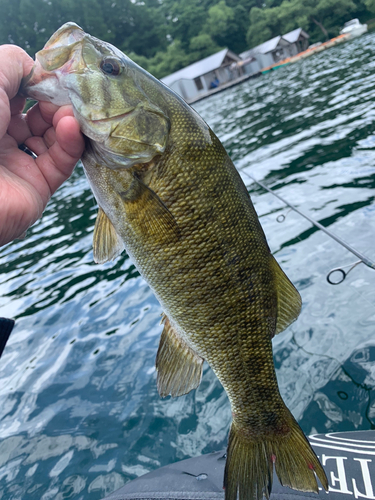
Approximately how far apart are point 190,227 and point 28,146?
1.18 meters

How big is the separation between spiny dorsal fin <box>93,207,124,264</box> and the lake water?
2.40 meters

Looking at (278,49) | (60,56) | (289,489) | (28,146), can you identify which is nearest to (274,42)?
(278,49)

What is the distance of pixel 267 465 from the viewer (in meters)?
2.08

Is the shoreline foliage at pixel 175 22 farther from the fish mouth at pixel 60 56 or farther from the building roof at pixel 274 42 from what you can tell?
the fish mouth at pixel 60 56

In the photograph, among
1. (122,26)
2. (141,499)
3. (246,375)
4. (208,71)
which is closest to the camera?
(246,375)

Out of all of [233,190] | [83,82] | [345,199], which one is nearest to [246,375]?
[233,190]

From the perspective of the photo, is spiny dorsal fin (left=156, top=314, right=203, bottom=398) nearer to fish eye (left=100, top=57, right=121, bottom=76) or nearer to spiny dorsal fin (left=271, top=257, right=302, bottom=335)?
spiny dorsal fin (left=271, top=257, right=302, bottom=335)

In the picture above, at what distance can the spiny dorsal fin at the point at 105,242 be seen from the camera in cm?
219

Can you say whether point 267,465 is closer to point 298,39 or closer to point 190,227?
point 190,227

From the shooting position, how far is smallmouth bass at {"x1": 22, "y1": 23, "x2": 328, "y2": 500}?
6.33 feet

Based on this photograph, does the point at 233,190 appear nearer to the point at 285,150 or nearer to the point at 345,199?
the point at 345,199

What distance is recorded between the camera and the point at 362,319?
174 inches

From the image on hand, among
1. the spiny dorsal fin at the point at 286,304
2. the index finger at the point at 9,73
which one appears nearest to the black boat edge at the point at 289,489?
the spiny dorsal fin at the point at 286,304

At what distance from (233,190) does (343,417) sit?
266cm
